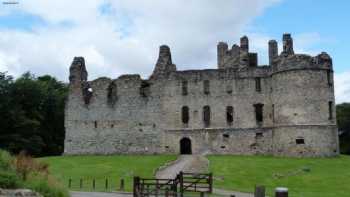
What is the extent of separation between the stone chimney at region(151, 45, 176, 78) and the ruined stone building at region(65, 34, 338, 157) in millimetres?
106

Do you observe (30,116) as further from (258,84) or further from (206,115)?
(258,84)

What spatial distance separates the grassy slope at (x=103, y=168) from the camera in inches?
1501

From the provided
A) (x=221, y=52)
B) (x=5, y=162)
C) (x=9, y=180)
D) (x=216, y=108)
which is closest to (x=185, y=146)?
(x=216, y=108)

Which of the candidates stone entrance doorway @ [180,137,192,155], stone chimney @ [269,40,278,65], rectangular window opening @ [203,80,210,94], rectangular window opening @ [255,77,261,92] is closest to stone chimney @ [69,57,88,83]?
stone entrance doorway @ [180,137,192,155]

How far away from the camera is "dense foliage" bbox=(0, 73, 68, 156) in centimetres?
6388

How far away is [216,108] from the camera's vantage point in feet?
174

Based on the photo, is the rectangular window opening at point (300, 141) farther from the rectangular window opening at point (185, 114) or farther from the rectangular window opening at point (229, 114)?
the rectangular window opening at point (185, 114)

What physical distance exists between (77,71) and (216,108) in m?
17.0

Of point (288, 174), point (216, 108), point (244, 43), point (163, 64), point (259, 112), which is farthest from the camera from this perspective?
point (163, 64)

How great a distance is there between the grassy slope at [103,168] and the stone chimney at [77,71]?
925cm

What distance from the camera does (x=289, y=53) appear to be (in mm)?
52062

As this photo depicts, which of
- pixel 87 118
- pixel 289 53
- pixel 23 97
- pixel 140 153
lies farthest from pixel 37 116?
pixel 289 53

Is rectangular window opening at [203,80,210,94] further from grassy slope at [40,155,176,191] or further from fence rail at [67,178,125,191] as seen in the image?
fence rail at [67,178,125,191]

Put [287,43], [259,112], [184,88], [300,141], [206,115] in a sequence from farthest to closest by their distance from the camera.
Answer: [184,88] < [206,115] < [287,43] < [259,112] < [300,141]
